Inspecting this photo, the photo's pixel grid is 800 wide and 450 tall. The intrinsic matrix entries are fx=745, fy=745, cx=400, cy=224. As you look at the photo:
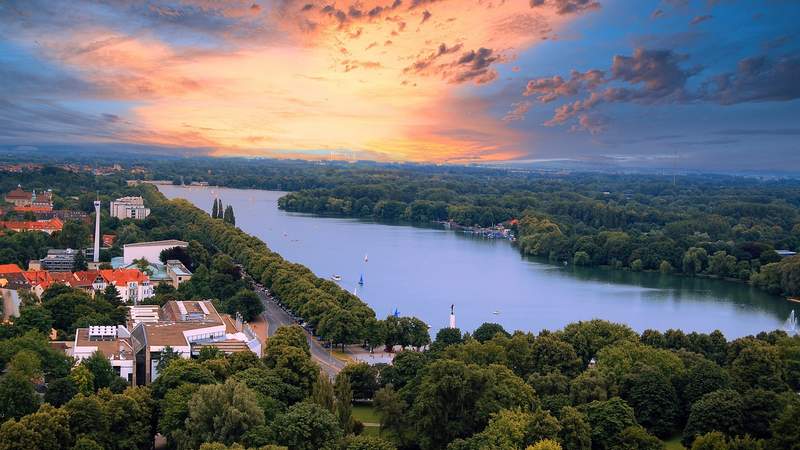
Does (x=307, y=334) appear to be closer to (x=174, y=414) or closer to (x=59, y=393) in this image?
(x=59, y=393)

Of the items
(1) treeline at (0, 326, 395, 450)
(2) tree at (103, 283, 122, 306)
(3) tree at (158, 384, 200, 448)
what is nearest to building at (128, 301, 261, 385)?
(2) tree at (103, 283, 122, 306)

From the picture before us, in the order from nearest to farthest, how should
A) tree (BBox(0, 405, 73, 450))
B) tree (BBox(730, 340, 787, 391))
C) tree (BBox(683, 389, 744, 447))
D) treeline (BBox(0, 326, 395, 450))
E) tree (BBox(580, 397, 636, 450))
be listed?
tree (BBox(0, 405, 73, 450)) < treeline (BBox(0, 326, 395, 450)) < tree (BBox(580, 397, 636, 450)) < tree (BBox(683, 389, 744, 447)) < tree (BBox(730, 340, 787, 391))

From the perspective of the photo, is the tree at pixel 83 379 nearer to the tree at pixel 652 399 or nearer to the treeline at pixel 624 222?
the tree at pixel 652 399

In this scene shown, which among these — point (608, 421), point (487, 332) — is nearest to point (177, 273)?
point (487, 332)

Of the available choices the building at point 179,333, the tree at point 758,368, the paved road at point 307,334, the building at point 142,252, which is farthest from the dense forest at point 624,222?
the building at point 179,333

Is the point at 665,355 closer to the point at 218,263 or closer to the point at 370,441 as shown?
the point at 370,441

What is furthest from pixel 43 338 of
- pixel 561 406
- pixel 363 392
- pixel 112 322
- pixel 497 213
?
pixel 497 213

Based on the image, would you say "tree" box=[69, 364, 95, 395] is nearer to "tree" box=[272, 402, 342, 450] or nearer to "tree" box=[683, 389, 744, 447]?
"tree" box=[272, 402, 342, 450]

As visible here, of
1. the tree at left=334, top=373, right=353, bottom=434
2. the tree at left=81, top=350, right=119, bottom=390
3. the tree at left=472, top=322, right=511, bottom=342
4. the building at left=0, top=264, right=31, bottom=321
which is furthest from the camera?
the building at left=0, top=264, right=31, bottom=321
